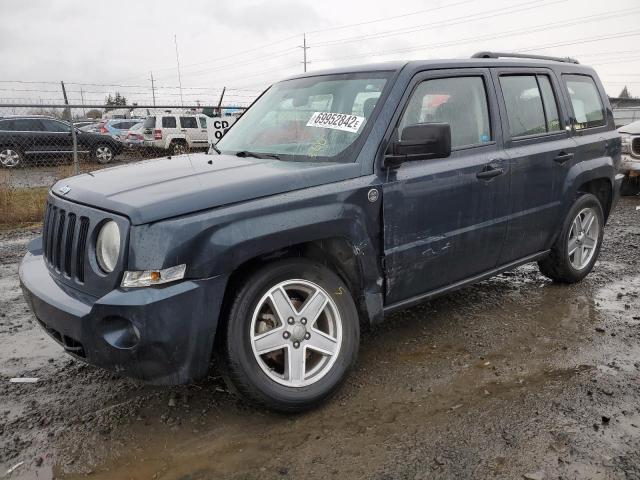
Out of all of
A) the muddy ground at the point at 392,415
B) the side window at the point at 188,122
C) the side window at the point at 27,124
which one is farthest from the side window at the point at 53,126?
the muddy ground at the point at 392,415

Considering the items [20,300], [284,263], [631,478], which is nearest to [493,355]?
[631,478]

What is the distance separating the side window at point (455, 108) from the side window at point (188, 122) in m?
19.5

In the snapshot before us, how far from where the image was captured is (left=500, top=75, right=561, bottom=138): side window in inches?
159

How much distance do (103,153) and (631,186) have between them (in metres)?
14.4

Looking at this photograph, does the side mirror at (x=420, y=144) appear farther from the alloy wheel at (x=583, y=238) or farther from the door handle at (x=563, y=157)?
the alloy wheel at (x=583, y=238)

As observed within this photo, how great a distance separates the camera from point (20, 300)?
479 cm

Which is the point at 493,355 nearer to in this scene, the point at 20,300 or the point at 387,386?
the point at 387,386

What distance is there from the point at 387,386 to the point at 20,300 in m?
3.42

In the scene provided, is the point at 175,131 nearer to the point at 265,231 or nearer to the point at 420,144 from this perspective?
the point at 420,144

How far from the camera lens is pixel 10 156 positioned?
15.4 meters

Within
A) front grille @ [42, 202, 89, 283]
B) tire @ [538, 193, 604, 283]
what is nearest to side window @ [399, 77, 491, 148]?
tire @ [538, 193, 604, 283]

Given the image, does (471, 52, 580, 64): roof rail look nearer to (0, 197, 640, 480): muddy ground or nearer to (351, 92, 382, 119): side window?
(351, 92, 382, 119): side window

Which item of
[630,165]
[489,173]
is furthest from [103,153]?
[489,173]

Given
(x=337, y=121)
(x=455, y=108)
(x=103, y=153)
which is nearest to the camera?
(x=337, y=121)
